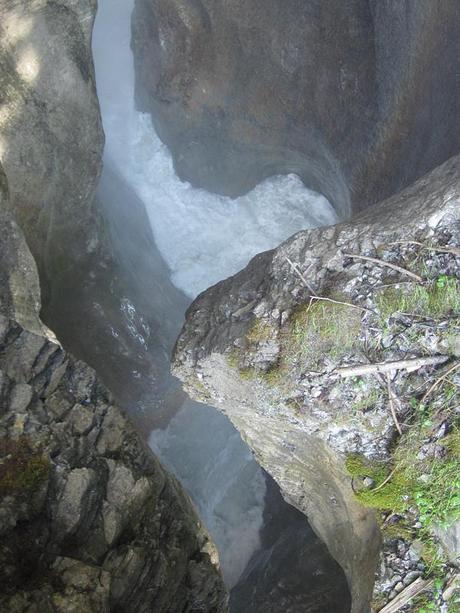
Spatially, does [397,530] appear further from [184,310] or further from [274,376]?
[184,310]

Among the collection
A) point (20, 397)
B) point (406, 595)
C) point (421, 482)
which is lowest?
point (406, 595)

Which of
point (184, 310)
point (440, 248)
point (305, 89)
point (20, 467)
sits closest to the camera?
point (20, 467)

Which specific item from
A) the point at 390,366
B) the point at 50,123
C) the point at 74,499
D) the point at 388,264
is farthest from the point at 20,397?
the point at 50,123

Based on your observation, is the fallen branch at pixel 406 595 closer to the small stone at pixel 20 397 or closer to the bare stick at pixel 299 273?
the bare stick at pixel 299 273

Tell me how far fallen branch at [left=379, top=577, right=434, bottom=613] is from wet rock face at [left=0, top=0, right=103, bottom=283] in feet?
12.2

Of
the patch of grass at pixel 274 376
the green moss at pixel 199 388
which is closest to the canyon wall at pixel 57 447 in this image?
the green moss at pixel 199 388

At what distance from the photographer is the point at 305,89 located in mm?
6297

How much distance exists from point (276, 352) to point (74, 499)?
1.38 metres

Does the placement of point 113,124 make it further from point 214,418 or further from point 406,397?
point 406,397

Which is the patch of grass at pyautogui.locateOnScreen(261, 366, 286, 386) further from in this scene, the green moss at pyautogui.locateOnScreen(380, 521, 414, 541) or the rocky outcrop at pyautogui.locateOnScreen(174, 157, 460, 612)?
the green moss at pyautogui.locateOnScreen(380, 521, 414, 541)

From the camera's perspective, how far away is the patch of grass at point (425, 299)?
310 centimetres

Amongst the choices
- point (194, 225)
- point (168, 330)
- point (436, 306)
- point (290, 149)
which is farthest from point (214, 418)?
point (436, 306)

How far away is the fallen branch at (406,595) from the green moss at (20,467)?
1.97 meters

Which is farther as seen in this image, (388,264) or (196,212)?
(196,212)
